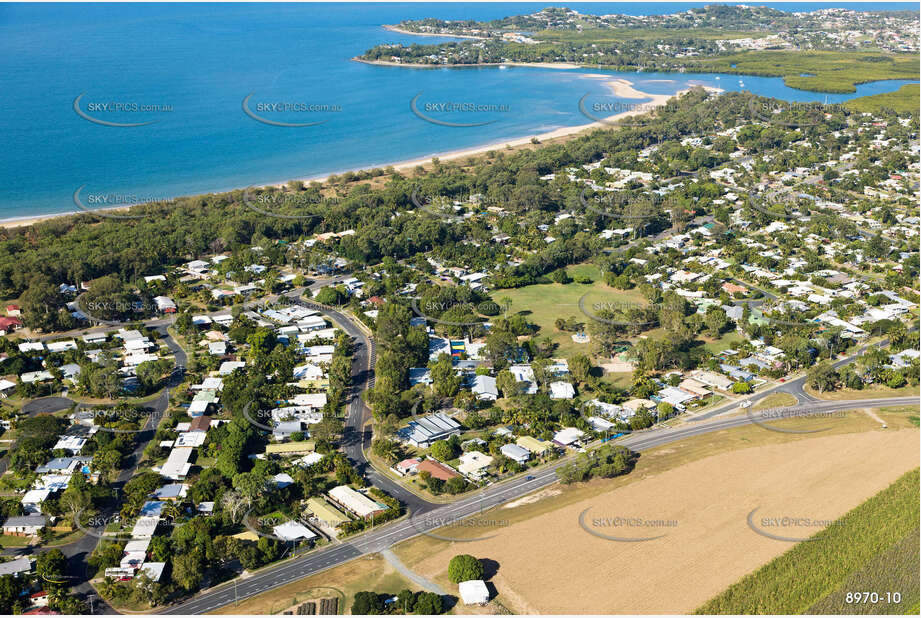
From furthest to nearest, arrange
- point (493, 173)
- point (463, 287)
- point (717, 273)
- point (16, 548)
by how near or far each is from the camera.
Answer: point (493, 173)
point (717, 273)
point (463, 287)
point (16, 548)

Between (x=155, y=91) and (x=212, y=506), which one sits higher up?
(x=155, y=91)

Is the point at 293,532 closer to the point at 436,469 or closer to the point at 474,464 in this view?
the point at 436,469

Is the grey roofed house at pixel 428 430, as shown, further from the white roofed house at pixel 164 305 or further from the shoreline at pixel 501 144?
the shoreline at pixel 501 144

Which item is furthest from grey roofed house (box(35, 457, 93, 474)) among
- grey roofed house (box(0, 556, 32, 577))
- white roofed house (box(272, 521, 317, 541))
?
white roofed house (box(272, 521, 317, 541))

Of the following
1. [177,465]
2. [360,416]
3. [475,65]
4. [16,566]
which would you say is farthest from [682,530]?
[475,65]

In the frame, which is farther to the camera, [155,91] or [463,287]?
[155,91]

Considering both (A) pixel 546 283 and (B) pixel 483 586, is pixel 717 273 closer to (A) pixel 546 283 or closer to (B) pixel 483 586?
(A) pixel 546 283

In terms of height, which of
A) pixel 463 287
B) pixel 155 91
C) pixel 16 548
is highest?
pixel 155 91

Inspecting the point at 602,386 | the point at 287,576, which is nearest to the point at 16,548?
the point at 287,576

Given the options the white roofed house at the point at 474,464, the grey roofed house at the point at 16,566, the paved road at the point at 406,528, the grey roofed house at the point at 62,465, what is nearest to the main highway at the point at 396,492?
the paved road at the point at 406,528
